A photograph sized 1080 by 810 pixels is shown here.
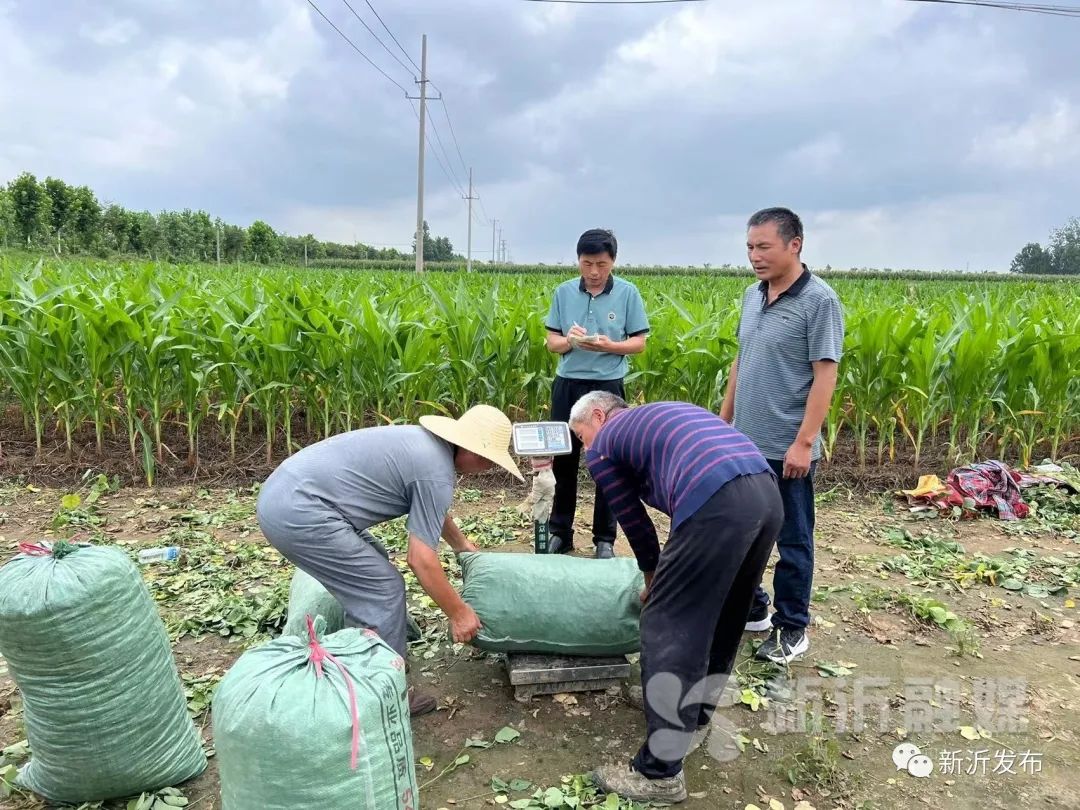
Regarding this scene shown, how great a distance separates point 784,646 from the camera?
294 centimetres

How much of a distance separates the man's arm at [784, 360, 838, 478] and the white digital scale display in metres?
0.90

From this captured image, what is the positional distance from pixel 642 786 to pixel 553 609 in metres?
0.65

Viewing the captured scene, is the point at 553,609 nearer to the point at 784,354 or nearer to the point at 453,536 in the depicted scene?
the point at 453,536

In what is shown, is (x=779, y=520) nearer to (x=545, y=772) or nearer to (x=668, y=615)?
(x=668, y=615)

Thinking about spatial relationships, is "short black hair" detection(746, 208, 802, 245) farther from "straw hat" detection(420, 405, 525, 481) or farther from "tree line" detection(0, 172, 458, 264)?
"tree line" detection(0, 172, 458, 264)

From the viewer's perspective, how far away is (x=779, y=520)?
82.7 inches

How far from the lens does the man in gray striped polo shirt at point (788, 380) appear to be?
8.81ft

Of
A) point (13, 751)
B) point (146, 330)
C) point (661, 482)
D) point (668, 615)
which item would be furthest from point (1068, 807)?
point (146, 330)

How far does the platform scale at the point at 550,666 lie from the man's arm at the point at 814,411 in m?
0.90

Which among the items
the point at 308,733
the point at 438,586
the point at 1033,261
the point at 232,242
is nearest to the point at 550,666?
the point at 438,586

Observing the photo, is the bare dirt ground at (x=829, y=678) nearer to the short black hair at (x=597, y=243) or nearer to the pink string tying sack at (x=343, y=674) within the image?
the pink string tying sack at (x=343, y=674)

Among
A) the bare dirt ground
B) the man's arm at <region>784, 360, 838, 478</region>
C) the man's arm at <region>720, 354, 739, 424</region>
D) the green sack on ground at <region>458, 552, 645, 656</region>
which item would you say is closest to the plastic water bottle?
the bare dirt ground

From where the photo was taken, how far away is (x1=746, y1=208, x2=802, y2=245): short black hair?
2.68 metres

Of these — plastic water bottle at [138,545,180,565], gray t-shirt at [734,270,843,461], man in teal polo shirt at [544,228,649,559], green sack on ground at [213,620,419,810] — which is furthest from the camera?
plastic water bottle at [138,545,180,565]
